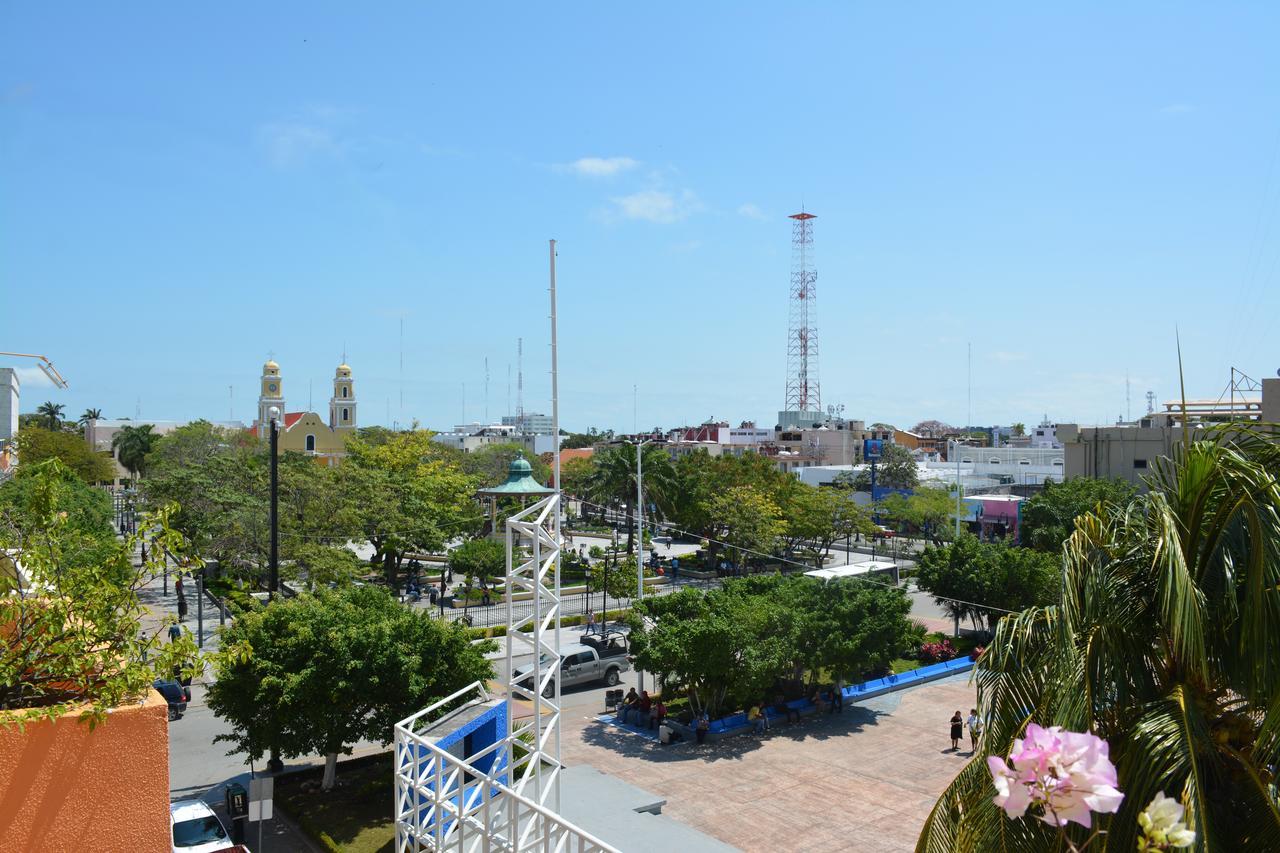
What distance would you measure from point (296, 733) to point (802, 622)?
11.1 m

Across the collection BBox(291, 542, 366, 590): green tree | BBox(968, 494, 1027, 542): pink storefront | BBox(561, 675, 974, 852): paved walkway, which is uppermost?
BBox(291, 542, 366, 590): green tree

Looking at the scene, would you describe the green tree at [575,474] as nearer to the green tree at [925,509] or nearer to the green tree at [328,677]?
the green tree at [925,509]

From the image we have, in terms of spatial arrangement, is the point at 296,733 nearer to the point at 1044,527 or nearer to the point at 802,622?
the point at 802,622

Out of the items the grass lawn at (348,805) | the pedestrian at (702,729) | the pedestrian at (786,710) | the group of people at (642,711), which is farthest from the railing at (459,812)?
the pedestrian at (786,710)

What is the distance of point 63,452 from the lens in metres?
60.5

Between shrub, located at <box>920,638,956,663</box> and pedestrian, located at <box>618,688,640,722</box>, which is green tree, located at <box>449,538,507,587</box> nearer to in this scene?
pedestrian, located at <box>618,688,640,722</box>

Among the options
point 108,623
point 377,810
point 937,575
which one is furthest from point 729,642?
point 108,623

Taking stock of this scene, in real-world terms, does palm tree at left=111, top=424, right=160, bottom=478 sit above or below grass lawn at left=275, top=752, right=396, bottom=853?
above

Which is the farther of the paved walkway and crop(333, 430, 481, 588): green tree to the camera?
crop(333, 430, 481, 588): green tree

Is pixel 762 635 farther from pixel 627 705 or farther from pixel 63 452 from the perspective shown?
pixel 63 452

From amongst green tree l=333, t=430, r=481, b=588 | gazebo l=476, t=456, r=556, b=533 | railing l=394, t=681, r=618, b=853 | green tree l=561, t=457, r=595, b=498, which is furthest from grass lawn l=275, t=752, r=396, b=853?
green tree l=561, t=457, r=595, b=498

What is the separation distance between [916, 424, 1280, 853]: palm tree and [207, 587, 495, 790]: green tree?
12.1m

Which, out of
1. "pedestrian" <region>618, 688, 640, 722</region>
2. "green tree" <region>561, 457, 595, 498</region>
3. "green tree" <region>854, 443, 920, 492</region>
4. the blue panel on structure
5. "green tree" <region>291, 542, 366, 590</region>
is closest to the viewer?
the blue panel on structure

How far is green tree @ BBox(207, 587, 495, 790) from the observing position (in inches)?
612
